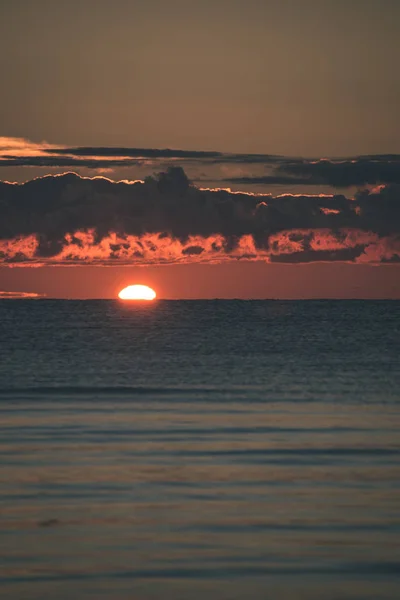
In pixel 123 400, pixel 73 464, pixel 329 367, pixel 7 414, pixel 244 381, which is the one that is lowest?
pixel 73 464

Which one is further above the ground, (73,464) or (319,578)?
(73,464)

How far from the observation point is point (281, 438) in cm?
2705

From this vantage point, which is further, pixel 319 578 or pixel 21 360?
pixel 21 360

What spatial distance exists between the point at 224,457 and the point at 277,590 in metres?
9.71

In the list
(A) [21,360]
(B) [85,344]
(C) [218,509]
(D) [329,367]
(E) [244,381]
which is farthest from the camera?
(B) [85,344]

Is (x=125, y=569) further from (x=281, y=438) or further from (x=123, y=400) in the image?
(x=123, y=400)

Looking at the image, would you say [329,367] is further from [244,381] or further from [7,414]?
[7,414]

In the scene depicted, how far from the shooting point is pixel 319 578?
1454cm

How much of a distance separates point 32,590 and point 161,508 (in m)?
4.78

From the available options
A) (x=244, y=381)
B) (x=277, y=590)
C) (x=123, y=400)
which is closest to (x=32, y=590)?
(x=277, y=590)

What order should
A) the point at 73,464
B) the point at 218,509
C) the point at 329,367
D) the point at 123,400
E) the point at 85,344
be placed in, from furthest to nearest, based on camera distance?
the point at 85,344
the point at 329,367
the point at 123,400
the point at 73,464
the point at 218,509

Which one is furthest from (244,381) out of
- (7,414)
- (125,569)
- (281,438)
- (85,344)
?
(85,344)

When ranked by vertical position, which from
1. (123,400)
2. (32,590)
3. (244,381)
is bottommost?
(32,590)

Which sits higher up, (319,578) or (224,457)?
(224,457)
